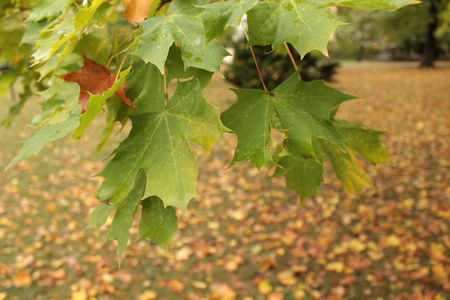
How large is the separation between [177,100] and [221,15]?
0.84 feet

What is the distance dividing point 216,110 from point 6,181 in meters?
5.52

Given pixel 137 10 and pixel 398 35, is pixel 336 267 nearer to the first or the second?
pixel 137 10

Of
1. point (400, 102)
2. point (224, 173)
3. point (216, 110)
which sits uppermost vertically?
point (216, 110)

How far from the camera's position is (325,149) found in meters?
1.21

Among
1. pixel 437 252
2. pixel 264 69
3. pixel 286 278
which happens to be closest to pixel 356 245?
pixel 437 252

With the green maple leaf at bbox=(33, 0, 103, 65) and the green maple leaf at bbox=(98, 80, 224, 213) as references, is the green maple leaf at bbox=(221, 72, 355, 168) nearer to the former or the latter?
the green maple leaf at bbox=(98, 80, 224, 213)

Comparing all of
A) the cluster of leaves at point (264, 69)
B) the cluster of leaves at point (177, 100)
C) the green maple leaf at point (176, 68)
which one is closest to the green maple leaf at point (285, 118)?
the cluster of leaves at point (177, 100)

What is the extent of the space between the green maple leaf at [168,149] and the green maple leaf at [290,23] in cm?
20

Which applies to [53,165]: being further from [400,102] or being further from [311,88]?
[400,102]

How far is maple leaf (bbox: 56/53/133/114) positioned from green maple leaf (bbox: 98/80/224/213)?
134mm

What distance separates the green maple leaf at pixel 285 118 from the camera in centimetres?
86

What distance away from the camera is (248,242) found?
368 centimetres

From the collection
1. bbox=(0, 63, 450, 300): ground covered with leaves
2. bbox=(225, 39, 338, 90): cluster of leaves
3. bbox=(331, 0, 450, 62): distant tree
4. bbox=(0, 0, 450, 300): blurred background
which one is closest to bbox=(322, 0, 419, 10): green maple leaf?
bbox=(0, 0, 450, 300): blurred background

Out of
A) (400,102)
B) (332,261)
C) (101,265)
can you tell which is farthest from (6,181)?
(400,102)
